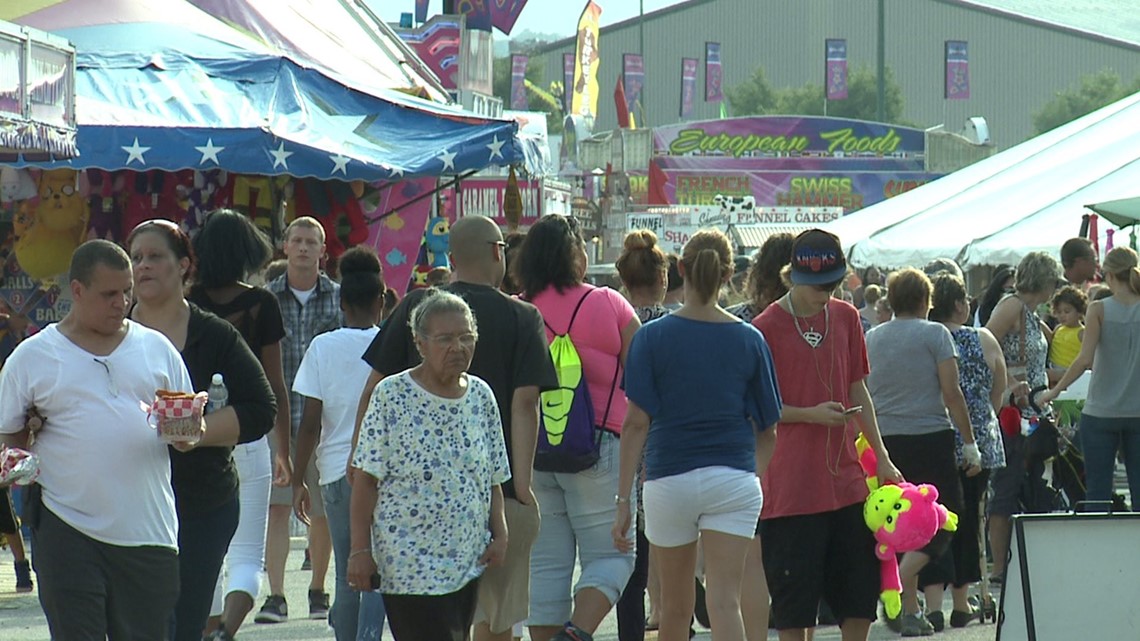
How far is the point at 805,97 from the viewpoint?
93.9 meters

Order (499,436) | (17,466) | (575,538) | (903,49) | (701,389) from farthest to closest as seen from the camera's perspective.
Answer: (903,49) → (575,538) → (701,389) → (499,436) → (17,466)

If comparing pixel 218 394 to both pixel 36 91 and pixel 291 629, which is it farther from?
pixel 291 629

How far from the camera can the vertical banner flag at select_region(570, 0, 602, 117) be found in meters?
56.1

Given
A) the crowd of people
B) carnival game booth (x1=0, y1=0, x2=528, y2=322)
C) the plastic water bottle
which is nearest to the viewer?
the crowd of people

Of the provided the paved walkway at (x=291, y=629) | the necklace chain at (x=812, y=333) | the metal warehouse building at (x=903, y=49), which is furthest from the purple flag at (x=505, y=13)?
the metal warehouse building at (x=903, y=49)

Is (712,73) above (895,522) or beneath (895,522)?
above

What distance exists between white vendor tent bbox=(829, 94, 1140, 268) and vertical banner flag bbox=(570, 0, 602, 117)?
3351 cm

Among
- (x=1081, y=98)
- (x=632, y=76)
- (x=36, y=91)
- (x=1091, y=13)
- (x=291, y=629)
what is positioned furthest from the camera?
(x=1091, y=13)

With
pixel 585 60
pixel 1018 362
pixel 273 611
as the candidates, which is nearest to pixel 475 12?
pixel 1018 362

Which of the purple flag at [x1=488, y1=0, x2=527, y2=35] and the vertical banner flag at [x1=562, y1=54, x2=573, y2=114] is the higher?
Answer: the vertical banner flag at [x1=562, y1=54, x2=573, y2=114]

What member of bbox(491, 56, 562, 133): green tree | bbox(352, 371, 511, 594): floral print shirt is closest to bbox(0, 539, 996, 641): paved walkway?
bbox(352, 371, 511, 594): floral print shirt

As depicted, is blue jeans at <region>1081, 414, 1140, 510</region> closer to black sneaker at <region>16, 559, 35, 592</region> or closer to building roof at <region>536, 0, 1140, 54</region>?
black sneaker at <region>16, 559, 35, 592</region>

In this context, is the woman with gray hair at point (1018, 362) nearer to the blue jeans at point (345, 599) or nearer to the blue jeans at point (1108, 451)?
the blue jeans at point (1108, 451)

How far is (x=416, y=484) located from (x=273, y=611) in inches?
156
